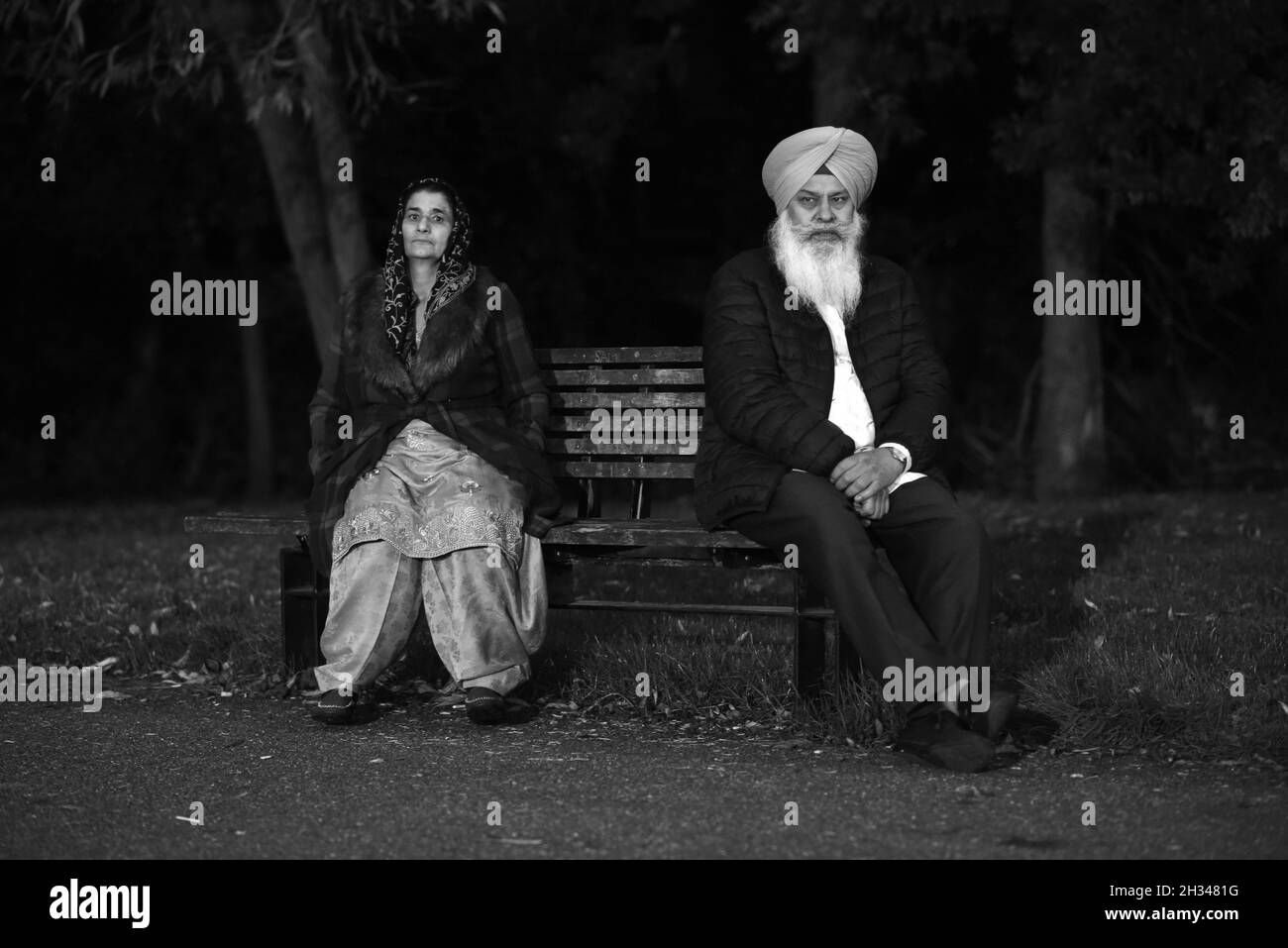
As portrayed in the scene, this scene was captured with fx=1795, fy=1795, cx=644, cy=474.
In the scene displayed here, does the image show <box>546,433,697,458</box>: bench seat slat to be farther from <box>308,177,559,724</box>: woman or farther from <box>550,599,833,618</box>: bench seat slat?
<box>550,599,833,618</box>: bench seat slat

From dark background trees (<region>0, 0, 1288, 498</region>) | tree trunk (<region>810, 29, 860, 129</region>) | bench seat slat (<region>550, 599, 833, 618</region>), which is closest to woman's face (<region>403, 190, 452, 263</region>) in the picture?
bench seat slat (<region>550, 599, 833, 618</region>)

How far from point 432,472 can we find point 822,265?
57.7 inches

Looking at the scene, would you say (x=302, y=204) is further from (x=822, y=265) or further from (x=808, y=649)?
(x=808, y=649)

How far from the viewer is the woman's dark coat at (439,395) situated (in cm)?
609

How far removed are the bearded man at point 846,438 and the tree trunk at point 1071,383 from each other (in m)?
8.34

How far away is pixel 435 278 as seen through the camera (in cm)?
642

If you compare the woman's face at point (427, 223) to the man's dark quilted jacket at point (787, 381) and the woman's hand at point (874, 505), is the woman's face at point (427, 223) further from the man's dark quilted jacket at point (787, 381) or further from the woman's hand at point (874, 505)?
the woman's hand at point (874, 505)

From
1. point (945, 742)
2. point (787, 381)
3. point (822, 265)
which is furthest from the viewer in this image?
point (822, 265)

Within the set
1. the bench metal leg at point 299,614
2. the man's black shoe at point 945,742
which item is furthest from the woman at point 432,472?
the man's black shoe at point 945,742

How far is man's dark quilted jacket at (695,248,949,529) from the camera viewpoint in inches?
218

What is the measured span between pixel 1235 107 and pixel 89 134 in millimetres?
11624

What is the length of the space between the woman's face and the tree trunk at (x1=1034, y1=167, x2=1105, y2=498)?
8548mm

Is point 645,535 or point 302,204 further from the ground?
point 302,204

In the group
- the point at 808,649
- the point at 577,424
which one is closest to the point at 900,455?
the point at 808,649
